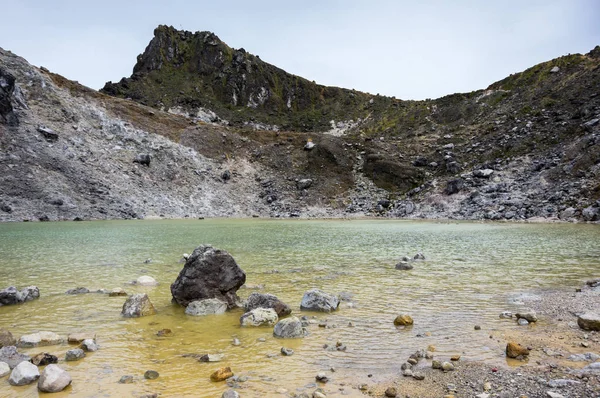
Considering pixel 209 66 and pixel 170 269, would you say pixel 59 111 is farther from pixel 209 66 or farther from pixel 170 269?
pixel 209 66

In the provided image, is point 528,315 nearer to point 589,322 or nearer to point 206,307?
point 589,322

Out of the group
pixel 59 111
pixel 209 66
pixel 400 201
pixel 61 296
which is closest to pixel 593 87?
pixel 400 201

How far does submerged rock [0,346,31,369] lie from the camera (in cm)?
695

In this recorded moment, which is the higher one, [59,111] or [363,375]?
[59,111]

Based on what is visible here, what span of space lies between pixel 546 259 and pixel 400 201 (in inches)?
1963

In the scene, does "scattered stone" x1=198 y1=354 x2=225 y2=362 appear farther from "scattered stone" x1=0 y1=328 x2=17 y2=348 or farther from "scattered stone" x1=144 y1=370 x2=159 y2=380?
"scattered stone" x1=0 y1=328 x2=17 y2=348

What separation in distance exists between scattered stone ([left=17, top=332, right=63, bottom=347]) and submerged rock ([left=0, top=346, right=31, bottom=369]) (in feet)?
1.33

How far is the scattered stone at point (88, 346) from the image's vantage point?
→ 757 centimetres

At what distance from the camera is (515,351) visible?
22.7 ft

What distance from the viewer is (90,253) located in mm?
20984

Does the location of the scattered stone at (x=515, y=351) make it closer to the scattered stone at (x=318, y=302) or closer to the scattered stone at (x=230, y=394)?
the scattered stone at (x=318, y=302)

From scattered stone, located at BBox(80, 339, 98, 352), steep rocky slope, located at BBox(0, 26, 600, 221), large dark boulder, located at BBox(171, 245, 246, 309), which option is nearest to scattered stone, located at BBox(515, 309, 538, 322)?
large dark boulder, located at BBox(171, 245, 246, 309)

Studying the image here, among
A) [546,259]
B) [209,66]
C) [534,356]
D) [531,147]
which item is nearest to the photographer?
[534,356]

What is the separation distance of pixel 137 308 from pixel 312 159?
240 ft
